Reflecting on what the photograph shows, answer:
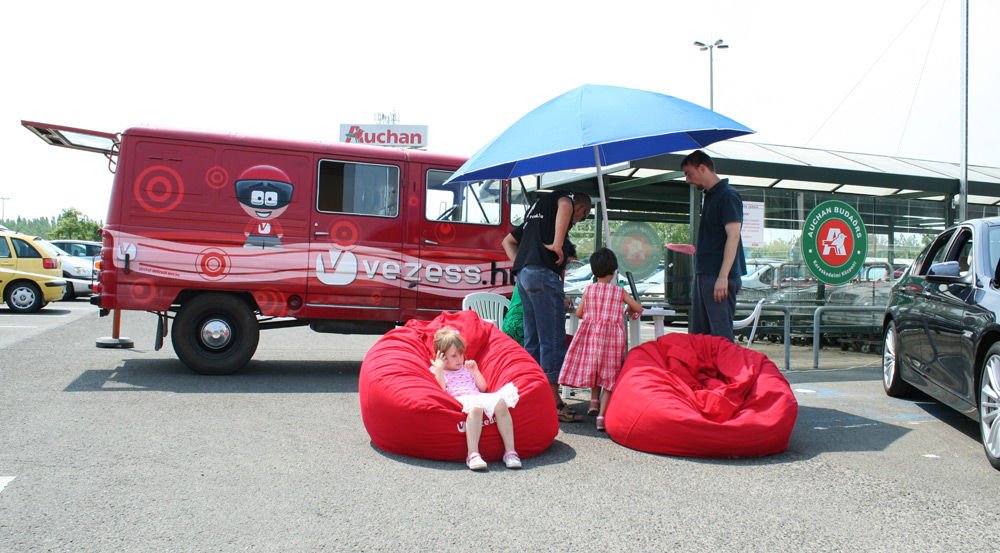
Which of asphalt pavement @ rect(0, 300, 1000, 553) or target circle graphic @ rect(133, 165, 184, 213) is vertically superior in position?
target circle graphic @ rect(133, 165, 184, 213)

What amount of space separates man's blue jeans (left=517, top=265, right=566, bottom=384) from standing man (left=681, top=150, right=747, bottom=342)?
1.20m

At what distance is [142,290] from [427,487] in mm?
5008

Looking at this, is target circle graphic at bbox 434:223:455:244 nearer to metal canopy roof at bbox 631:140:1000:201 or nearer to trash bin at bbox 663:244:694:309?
trash bin at bbox 663:244:694:309

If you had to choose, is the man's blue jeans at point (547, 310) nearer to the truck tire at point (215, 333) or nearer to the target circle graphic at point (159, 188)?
the truck tire at point (215, 333)

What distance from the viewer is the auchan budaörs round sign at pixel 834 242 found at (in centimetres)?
1109

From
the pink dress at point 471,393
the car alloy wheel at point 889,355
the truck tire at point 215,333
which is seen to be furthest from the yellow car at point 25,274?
the car alloy wheel at point 889,355

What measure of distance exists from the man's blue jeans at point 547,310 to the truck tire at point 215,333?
3.42 metres

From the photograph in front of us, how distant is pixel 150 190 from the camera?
8.09m

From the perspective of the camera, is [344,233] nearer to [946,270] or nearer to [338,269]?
[338,269]

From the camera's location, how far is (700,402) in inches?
214

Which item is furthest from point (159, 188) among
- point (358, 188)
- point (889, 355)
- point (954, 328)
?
point (889, 355)

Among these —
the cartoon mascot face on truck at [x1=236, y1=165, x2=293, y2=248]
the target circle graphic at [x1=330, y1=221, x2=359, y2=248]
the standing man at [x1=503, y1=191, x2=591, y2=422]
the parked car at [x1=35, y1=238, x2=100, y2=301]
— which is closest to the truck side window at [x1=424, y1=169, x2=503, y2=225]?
the target circle graphic at [x1=330, y1=221, x2=359, y2=248]

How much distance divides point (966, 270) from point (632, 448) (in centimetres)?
310

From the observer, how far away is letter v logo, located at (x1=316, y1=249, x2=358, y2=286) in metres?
8.50
